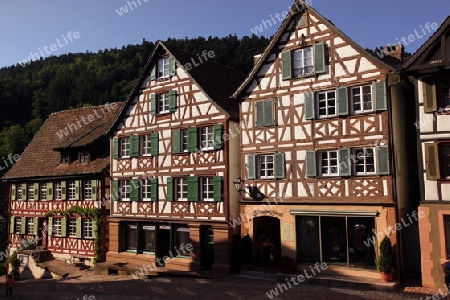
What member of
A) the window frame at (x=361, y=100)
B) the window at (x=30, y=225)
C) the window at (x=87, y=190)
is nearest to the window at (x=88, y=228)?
the window at (x=87, y=190)

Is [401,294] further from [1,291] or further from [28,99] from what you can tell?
[28,99]

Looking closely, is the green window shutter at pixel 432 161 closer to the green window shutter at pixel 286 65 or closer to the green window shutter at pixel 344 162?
the green window shutter at pixel 344 162

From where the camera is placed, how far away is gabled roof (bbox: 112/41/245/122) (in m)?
23.3

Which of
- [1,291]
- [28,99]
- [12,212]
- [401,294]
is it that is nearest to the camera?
[401,294]

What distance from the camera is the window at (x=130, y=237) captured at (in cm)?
2582

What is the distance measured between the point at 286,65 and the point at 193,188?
799 centimetres

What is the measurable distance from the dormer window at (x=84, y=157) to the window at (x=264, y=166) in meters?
12.8

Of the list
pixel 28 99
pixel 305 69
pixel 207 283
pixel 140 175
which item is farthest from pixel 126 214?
pixel 28 99

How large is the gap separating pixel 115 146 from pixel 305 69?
43.2 feet

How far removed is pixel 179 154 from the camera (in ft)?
78.3

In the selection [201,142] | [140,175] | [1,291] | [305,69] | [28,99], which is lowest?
[1,291]

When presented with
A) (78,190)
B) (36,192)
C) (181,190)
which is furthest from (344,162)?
(36,192)

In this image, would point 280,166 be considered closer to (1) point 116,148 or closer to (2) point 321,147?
(2) point 321,147

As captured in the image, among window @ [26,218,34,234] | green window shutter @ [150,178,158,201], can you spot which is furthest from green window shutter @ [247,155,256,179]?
window @ [26,218,34,234]
